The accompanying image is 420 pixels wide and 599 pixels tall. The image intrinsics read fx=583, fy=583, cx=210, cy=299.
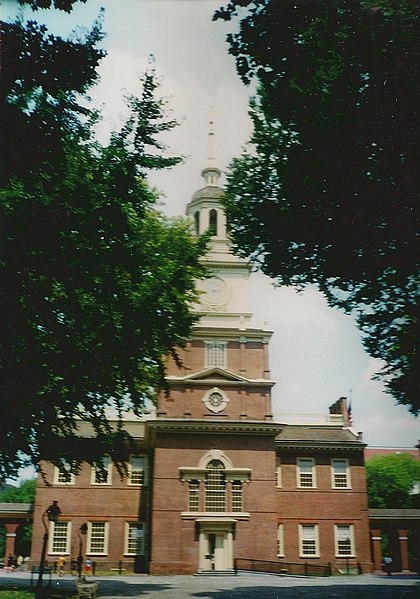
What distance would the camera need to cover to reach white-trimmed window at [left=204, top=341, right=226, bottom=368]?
125ft

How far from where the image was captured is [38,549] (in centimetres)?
3753

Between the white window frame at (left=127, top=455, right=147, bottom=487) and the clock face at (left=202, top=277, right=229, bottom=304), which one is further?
the white window frame at (left=127, top=455, right=147, bottom=487)

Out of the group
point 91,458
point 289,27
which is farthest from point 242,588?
point 289,27

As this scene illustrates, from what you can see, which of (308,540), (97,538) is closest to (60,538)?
(97,538)

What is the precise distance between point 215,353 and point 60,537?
1569 cm

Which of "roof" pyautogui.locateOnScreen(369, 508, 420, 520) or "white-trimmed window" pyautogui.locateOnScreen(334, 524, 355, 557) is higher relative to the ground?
"roof" pyautogui.locateOnScreen(369, 508, 420, 520)

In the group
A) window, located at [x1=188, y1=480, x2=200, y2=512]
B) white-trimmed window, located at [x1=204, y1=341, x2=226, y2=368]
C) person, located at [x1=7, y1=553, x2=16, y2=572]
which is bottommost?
person, located at [x1=7, y1=553, x2=16, y2=572]

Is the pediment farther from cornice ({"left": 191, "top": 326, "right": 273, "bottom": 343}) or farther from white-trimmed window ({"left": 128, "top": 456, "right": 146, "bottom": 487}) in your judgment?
white-trimmed window ({"left": 128, "top": 456, "right": 146, "bottom": 487})

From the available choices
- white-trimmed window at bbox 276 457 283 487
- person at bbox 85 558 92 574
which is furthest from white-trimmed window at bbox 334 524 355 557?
person at bbox 85 558 92 574

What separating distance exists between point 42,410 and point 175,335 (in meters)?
5.64

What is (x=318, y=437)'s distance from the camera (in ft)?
137

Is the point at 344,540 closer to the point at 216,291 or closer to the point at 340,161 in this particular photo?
the point at 216,291

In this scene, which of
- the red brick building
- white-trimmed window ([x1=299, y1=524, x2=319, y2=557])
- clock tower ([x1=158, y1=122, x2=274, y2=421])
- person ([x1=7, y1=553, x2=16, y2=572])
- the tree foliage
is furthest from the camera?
the tree foliage

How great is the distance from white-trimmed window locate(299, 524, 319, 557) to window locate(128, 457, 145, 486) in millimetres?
11367
